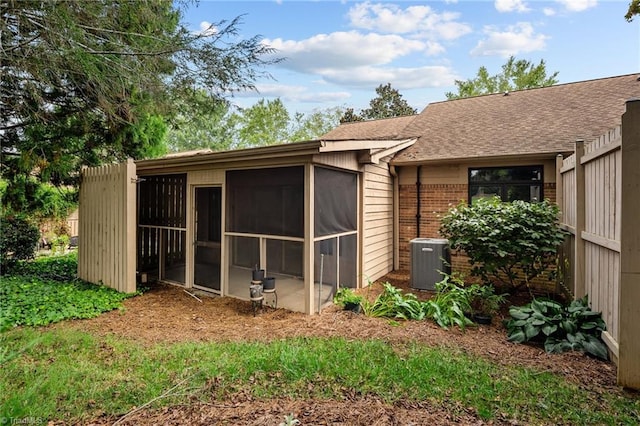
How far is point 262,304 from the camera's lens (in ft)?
17.2

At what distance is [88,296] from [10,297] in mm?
1037

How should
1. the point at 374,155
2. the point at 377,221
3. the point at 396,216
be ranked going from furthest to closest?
the point at 396,216
the point at 377,221
the point at 374,155

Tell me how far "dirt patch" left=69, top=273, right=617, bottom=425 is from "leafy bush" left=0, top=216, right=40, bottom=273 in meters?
4.49

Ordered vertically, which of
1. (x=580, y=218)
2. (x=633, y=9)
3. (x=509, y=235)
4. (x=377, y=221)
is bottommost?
(x=509, y=235)

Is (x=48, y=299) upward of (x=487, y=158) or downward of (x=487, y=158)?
downward

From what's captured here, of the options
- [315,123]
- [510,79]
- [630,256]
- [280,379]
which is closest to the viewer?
[630,256]

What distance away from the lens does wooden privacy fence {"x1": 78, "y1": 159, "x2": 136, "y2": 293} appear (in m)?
6.14

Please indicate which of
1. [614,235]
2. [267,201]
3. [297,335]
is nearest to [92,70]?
[267,201]

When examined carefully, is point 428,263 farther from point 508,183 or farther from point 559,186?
point 559,186

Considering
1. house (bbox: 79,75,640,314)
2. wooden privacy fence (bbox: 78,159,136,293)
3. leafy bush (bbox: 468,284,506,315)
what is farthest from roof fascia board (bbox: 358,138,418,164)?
wooden privacy fence (bbox: 78,159,136,293)

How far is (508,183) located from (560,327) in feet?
13.1

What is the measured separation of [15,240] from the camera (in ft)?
26.6

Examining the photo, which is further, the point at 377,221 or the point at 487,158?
the point at 377,221

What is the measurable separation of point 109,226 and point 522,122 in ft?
31.6
